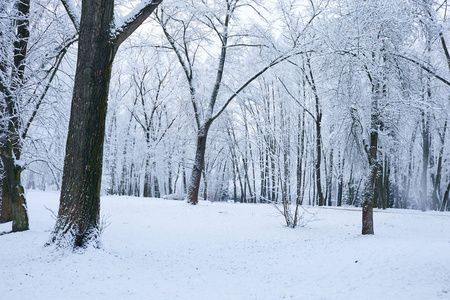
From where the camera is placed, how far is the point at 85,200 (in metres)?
4.91

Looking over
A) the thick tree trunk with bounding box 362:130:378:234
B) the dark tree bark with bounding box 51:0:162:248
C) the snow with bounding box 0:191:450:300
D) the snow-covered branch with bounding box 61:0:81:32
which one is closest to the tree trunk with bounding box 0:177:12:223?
the snow with bounding box 0:191:450:300

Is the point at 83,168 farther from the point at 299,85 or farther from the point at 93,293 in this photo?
the point at 299,85

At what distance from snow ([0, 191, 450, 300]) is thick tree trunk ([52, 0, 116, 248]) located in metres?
0.43

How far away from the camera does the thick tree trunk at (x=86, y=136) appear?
192 inches

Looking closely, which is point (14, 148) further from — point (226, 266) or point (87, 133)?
point (226, 266)

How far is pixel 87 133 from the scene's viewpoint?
4902 millimetres

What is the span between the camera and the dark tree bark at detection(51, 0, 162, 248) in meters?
4.87

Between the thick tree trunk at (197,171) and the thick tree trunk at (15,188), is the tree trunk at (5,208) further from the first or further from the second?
the thick tree trunk at (197,171)

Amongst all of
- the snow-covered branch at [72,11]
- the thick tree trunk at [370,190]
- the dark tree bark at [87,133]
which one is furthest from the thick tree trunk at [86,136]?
the thick tree trunk at [370,190]

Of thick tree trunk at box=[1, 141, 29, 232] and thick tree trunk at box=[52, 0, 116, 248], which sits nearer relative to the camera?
thick tree trunk at box=[52, 0, 116, 248]

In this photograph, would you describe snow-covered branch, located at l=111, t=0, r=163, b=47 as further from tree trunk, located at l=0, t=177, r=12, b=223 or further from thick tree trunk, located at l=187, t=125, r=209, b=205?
thick tree trunk, located at l=187, t=125, r=209, b=205

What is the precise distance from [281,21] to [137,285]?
53.7 feet

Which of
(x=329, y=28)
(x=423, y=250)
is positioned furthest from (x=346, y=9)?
(x=423, y=250)

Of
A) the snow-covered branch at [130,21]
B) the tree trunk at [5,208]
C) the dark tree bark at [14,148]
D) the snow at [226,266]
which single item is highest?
the snow-covered branch at [130,21]
